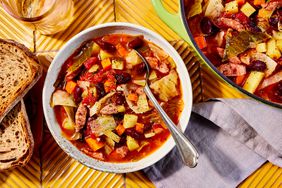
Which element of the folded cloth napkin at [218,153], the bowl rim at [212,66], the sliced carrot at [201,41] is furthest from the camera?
the folded cloth napkin at [218,153]

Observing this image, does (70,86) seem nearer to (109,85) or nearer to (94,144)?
(109,85)

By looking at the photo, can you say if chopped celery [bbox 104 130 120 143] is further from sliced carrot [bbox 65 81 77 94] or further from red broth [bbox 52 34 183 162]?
sliced carrot [bbox 65 81 77 94]

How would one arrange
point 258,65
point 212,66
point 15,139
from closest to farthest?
point 212,66, point 258,65, point 15,139

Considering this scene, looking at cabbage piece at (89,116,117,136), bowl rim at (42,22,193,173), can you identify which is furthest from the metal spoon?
cabbage piece at (89,116,117,136)

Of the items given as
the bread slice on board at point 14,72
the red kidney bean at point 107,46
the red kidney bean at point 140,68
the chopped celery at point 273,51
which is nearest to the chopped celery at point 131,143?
the red kidney bean at point 140,68

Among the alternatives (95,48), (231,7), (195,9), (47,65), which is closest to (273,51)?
(231,7)

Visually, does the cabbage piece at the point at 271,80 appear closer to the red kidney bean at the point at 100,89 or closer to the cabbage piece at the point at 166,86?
the cabbage piece at the point at 166,86
